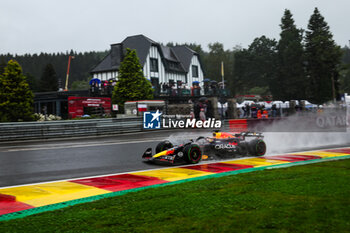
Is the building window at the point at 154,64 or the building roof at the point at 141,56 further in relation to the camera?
the building window at the point at 154,64

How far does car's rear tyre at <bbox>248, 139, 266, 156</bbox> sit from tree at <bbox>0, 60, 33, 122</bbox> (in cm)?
1858

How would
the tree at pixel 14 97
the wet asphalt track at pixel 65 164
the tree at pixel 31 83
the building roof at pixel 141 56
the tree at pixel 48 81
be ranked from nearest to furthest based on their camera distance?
the wet asphalt track at pixel 65 164
the tree at pixel 14 97
the building roof at pixel 141 56
the tree at pixel 48 81
the tree at pixel 31 83

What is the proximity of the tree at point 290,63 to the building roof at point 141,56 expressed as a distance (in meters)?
19.2

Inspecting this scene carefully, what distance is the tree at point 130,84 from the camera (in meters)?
32.2

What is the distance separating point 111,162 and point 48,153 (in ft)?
11.1

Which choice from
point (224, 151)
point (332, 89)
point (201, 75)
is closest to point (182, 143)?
point (224, 151)

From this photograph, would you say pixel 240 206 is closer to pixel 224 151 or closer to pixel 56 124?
pixel 224 151

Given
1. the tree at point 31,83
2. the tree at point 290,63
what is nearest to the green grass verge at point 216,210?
the tree at point 290,63

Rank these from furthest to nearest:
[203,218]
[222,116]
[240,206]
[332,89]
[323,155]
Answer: [332,89], [222,116], [323,155], [240,206], [203,218]

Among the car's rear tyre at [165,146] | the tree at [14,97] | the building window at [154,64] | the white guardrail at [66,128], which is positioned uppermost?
the building window at [154,64]

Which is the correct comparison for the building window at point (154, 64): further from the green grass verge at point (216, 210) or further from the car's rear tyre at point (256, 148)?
the green grass verge at point (216, 210)

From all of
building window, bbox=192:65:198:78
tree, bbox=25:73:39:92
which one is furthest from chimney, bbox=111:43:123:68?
tree, bbox=25:73:39:92

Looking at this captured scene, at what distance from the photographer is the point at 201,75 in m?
54.8

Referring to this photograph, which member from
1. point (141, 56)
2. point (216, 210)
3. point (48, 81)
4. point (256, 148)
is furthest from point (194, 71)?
point (216, 210)
